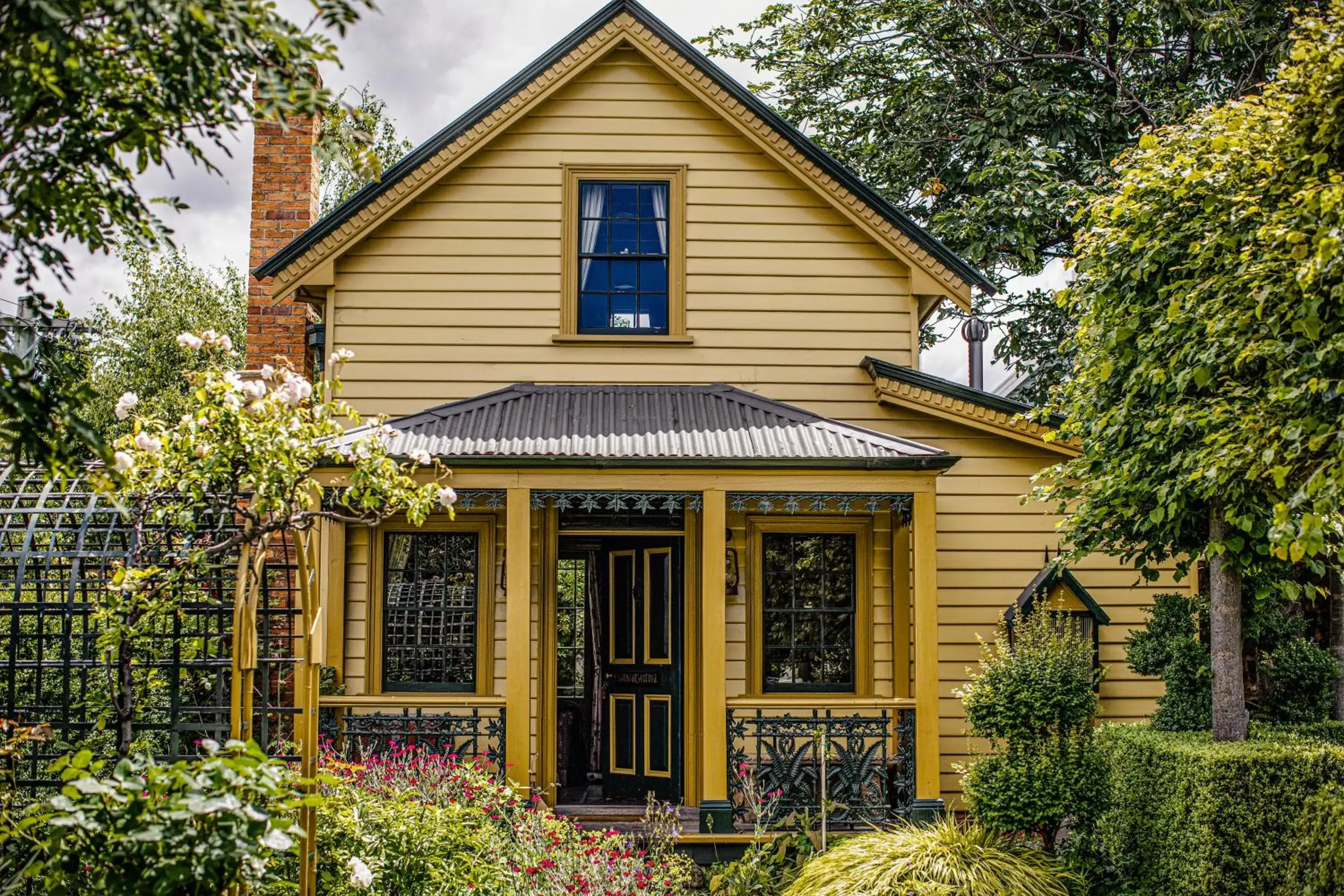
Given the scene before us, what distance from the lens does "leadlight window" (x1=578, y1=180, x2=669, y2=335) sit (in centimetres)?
1142

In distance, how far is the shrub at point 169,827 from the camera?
4.06 meters

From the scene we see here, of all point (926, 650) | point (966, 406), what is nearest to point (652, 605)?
point (926, 650)

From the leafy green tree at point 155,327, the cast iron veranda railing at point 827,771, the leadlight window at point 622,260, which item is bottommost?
the cast iron veranda railing at point 827,771

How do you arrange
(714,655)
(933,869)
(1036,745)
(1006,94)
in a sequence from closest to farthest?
(933,869), (1036,745), (714,655), (1006,94)

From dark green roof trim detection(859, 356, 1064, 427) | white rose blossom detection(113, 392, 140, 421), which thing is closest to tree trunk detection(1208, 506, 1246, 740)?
dark green roof trim detection(859, 356, 1064, 427)

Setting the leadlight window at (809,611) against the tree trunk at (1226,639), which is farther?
the leadlight window at (809,611)

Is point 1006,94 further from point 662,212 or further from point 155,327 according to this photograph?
point 155,327

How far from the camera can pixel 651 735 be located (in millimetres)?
10641

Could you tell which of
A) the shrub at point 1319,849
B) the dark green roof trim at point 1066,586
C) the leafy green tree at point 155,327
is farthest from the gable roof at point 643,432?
the leafy green tree at point 155,327

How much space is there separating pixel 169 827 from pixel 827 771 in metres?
6.30

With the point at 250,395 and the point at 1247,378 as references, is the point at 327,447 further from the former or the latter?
the point at 1247,378

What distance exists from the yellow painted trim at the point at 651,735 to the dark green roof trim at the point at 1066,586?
320 cm

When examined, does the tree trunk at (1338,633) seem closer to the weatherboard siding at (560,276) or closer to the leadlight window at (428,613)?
the weatherboard siding at (560,276)

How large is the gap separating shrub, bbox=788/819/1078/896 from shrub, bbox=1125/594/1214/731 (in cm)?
138
